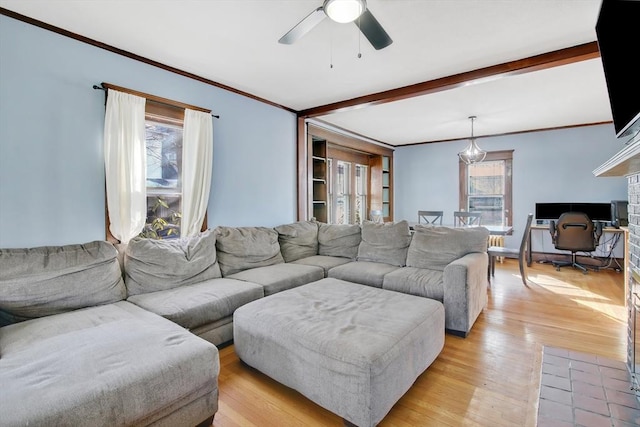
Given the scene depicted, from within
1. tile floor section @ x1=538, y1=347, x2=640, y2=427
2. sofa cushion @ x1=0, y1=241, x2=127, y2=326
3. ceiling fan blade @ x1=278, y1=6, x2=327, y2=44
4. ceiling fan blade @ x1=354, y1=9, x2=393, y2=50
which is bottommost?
tile floor section @ x1=538, y1=347, x2=640, y2=427

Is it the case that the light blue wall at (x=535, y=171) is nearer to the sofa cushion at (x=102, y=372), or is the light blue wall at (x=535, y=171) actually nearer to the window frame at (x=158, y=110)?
the window frame at (x=158, y=110)

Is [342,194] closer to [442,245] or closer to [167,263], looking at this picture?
[442,245]

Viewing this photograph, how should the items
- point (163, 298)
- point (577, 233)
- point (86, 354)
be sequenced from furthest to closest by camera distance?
point (577, 233)
point (163, 298)
point (86, 354)

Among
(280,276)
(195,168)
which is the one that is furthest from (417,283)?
(195,168)

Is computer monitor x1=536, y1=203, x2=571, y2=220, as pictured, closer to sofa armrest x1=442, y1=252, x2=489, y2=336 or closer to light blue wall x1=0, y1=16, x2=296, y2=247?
sofa armrest x1=442, y1=252, x2=489, y2=336

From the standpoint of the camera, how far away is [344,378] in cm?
154

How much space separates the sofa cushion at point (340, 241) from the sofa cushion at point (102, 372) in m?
2.47

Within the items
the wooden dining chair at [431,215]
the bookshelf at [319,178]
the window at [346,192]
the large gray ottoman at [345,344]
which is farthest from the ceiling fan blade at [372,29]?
the wooden dining chair at [431,215]

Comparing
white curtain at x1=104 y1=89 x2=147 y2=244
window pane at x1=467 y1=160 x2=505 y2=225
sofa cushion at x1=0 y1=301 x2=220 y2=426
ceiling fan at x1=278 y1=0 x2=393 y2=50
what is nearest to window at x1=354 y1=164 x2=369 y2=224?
window pane at x1=467 y1=160 x2=505 y2=225

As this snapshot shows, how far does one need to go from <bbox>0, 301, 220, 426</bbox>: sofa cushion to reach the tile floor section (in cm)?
181

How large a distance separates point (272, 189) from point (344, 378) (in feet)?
9.94

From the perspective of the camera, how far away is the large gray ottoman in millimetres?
1517

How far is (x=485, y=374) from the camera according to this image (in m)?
2.07

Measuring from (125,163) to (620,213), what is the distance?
6601 millimetres
